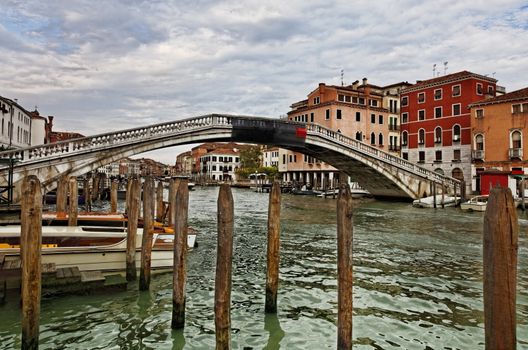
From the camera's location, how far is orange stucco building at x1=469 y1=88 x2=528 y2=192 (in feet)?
74.3

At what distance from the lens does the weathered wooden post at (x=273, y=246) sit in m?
4.59

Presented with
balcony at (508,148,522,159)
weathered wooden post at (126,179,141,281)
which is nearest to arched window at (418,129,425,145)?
balcony at (508,148,522,159)

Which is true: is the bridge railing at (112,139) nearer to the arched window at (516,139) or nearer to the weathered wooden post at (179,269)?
the weathered wooden post at (179,269)

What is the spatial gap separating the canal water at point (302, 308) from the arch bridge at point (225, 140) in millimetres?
7542

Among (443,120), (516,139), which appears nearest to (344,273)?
(516,139)

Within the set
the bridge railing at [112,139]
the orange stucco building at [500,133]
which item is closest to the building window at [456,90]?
the orange stucco building at [500,133]

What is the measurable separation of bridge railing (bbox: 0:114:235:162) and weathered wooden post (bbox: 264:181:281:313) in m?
10.5

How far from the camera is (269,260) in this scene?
4.59m

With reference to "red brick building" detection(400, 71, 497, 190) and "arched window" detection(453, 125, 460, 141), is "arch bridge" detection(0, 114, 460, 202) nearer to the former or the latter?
→ "red brick building" detection(400, 71, 497, 190)

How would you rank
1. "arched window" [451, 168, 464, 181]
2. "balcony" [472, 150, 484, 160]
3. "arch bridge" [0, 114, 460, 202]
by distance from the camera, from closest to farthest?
"arch bridge" [0, 114, 460, 202] < "balcony" [472, 150, 484, 160] < "arched window" [451, 168, 464, 181]

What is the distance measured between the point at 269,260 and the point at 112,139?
1194 centimetres

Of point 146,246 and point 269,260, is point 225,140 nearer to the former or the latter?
point 146,246

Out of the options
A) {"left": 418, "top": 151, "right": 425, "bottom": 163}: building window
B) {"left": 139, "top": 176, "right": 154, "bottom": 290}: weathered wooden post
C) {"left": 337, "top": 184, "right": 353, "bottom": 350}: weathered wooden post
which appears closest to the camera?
{"left": 337, "top": 184, "right": 353, "bottom": 350}: weathered wooden post

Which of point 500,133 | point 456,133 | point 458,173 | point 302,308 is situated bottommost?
point 302,308
